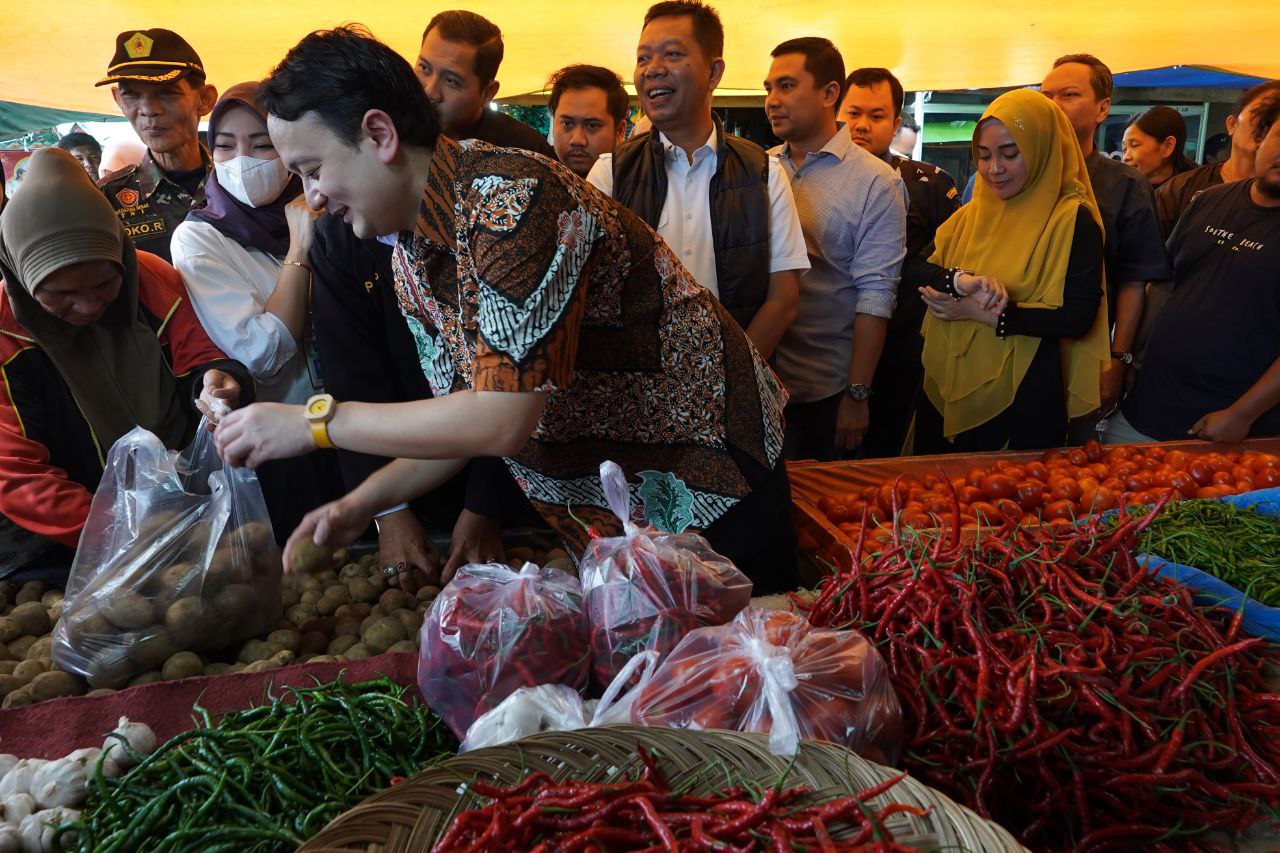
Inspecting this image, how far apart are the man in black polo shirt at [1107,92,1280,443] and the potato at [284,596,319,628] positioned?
10.3 ft

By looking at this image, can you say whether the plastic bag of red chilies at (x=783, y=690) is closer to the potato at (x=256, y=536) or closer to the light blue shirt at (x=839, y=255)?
the potato at (x=256, y=536)

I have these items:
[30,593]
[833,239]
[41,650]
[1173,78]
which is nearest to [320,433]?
[41,650]

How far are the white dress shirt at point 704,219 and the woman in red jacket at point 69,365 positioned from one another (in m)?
1.46

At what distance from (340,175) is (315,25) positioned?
4.80 m

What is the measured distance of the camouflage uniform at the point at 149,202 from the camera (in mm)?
3082

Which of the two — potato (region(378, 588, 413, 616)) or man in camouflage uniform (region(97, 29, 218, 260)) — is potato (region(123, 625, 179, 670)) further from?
man in camouflage uniform (region(97, 29, 218, 260))

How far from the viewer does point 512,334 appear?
1385 mm

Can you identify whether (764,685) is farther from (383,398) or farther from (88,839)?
(383,398)

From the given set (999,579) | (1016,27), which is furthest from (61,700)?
(1016,27)

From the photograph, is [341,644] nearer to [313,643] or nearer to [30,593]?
[313,643]

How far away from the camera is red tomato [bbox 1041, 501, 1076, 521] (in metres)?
2.60

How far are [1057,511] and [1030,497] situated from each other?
0.44 ft

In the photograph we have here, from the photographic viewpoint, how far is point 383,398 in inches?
89.5

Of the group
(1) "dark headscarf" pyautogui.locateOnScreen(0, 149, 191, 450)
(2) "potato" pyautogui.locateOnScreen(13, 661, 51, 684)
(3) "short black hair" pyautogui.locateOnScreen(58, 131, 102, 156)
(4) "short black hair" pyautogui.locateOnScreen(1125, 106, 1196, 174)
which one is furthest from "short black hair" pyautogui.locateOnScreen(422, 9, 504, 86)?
(3) "short black hair" pyautogui.locateOnScreen(58, 131, 102, 156)
